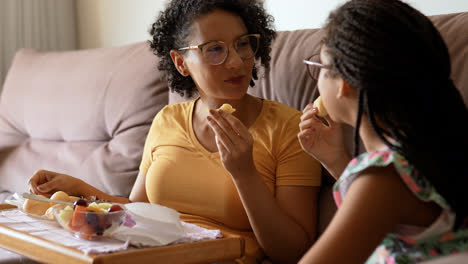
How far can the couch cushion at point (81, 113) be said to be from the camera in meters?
2.13

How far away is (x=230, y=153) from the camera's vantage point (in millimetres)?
1348

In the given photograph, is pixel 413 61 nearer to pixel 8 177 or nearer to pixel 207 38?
pixel 207 38

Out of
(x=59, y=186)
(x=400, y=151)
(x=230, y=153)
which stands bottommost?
(x=59, y=186)

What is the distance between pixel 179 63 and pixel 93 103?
2.47 ft

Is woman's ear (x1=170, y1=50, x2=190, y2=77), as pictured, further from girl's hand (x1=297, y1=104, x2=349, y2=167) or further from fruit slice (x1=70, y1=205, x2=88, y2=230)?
fruit slice (x1=70, y1=205, x2=88, y2=230)

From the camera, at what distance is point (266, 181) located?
1.52 metres

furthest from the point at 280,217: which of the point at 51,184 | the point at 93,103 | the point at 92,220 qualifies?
the point at 93,103

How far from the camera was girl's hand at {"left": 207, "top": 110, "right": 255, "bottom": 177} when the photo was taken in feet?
4.41

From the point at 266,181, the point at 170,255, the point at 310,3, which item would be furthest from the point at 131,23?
the point at 170,255

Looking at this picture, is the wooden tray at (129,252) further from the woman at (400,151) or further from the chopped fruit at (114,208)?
the woman at (400,151)

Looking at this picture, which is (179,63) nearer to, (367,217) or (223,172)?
(223,172)

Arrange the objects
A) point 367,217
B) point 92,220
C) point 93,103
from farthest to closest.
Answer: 1. point 93,103
2. point 92,220
3. point 367,217

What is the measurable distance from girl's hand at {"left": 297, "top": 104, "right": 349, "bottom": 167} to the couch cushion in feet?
2.86

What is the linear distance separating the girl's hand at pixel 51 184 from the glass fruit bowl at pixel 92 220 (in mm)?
436
